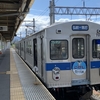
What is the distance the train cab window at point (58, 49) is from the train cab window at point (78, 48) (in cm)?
31

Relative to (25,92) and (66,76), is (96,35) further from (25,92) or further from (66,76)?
(25,92)

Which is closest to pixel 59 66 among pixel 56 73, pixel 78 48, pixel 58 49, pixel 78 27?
pixel 56 73

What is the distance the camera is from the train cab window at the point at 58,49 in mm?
6254

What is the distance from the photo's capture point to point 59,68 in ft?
20.7

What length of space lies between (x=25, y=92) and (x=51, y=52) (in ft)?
5.17

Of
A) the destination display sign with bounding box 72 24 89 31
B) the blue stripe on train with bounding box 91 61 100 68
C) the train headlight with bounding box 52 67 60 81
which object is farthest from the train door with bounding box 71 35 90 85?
the train headlight with bounding box 52 67 60 81

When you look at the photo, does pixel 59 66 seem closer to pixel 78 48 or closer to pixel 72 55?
pixel 72 55

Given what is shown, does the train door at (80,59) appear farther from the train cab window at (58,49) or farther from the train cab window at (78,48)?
the train cab window at (58,49)

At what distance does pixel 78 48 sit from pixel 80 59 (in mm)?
397

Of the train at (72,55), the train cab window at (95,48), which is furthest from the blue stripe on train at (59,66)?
the train cab window at (95,48)

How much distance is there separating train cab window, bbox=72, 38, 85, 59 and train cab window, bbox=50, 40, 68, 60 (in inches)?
12.3

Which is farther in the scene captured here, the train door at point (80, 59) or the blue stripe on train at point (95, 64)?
the blue stripe on train at point (95, 64)

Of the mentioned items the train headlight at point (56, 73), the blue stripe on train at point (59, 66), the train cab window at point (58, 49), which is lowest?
the train headlight at point (56, 73)

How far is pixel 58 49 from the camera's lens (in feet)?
20.8
